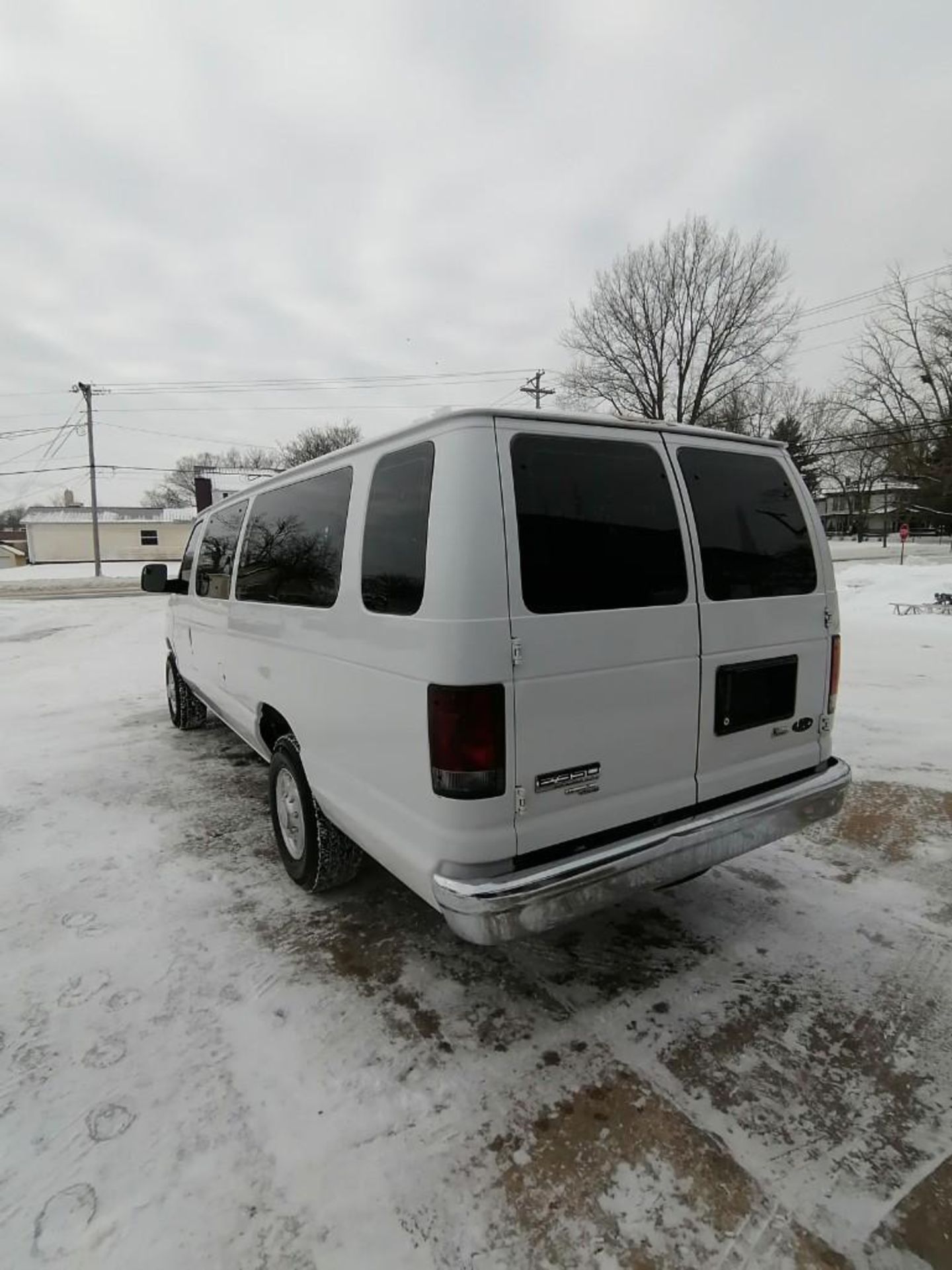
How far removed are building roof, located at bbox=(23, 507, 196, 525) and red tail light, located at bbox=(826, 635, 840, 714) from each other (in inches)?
2034

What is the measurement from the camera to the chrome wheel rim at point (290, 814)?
11.4 ft

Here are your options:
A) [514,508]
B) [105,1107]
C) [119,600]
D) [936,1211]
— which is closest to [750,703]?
[514,508]

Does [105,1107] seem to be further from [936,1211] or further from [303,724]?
[936,1211]

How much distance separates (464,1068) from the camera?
2307 mm

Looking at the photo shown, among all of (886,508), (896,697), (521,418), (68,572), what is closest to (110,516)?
(68,572)

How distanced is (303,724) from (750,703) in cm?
204

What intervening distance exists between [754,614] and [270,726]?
9.01ft

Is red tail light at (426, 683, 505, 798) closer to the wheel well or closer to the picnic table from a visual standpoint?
the wheel well

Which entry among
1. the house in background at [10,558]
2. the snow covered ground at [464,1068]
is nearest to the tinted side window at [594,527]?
the snow covered ground at [464,1068]

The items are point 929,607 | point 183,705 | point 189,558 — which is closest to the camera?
point 189,558

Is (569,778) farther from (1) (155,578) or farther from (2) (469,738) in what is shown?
(1) (155,578)

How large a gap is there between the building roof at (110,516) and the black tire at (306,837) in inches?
1982

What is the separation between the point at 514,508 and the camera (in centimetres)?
223

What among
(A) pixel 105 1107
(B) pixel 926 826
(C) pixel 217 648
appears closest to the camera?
(A) pixel 105 1107
